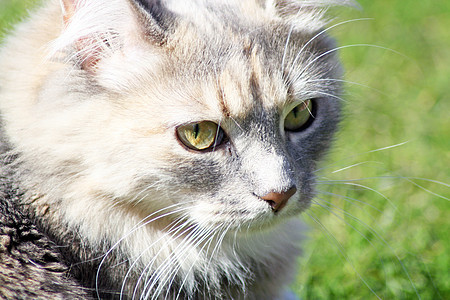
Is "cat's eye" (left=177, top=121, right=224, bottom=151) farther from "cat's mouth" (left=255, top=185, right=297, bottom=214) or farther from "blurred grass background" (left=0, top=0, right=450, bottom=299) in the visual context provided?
"blurred grass background" (left=0, top=0, right=450, bottom=299)

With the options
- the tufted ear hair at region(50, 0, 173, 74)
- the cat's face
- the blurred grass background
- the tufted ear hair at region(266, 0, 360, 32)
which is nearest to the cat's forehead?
the cat's face

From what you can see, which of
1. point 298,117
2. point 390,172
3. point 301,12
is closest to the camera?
point 298,117

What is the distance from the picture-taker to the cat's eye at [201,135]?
187cm

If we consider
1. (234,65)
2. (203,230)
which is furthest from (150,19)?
(203,230)

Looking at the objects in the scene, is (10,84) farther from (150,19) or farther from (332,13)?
(332,13)

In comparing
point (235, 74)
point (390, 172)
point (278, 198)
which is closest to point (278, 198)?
point (278, 198)

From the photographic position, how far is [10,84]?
2.01m

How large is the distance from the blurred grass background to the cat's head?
1.49 feet

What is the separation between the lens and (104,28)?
6.22ft

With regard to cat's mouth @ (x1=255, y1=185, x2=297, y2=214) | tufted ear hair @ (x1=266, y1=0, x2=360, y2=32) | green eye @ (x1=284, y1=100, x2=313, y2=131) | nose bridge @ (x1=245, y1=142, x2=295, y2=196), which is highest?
tufted ear hair @ (x1=266, y1=0, x2=360, y2=32)

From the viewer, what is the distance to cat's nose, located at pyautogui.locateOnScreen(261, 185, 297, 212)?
1824 mm

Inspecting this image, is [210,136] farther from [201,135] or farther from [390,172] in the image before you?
[390,172]

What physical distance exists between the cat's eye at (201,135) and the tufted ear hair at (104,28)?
0.32 metres

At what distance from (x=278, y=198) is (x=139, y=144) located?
503 mm
